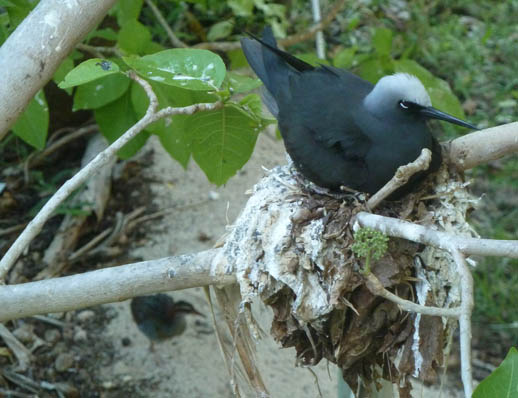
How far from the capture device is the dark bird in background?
223 cm

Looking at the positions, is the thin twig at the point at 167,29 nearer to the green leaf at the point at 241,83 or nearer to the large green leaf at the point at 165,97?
the large green leaf at the point at 165,97

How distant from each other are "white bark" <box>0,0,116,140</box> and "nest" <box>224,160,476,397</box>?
66 centimetres

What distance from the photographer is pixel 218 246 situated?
2174mm

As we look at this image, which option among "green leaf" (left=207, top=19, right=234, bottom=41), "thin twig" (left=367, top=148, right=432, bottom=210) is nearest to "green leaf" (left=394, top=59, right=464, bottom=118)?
"thin twig" (left=367, top=148, right=432, bottom=210)

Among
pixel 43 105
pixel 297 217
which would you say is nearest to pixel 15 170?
pixel 43 105

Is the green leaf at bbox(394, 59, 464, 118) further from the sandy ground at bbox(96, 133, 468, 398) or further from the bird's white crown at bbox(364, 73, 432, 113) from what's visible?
the sandy ground at bbox(96, 133, 468, 398)

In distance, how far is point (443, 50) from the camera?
199 inches

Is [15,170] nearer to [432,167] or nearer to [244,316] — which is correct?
[244,316]

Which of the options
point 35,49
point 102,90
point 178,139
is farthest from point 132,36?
point 35,49

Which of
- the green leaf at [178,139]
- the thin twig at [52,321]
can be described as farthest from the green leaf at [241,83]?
the thin twig at [52,321]

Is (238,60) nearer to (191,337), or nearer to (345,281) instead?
(191,337)

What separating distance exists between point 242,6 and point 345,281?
3045mm

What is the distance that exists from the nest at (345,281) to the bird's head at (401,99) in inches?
10.1

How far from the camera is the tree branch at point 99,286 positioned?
1.95 m
